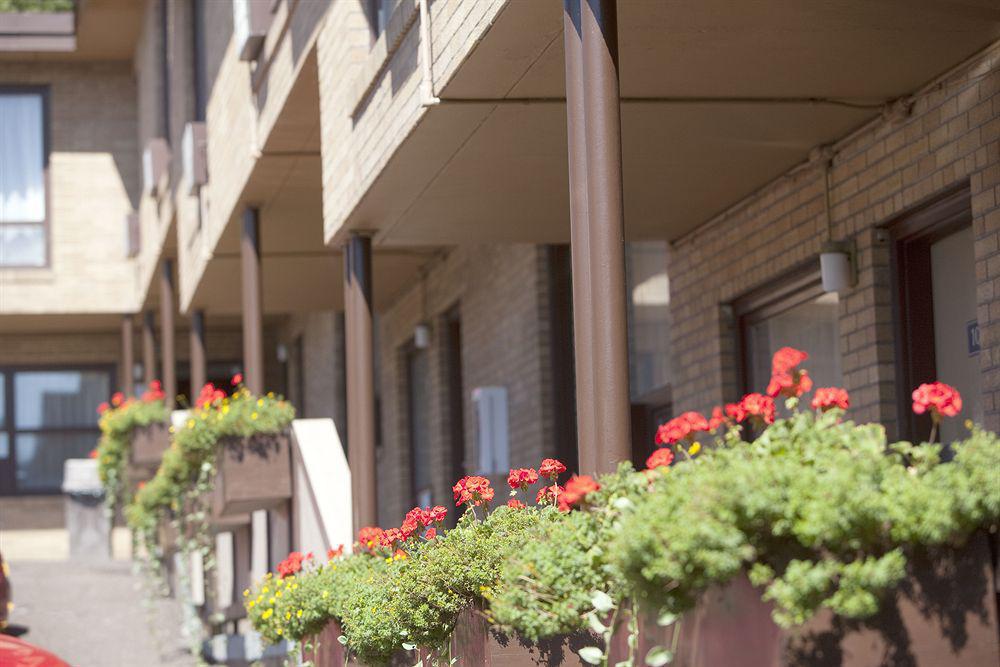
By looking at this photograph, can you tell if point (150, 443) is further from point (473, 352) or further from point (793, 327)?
point (793, 327)

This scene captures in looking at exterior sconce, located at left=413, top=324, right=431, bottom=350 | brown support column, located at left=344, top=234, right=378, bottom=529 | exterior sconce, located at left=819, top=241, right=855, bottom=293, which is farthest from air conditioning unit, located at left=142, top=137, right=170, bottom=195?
exterior sconce, located at left=819, top=241, right=855, bottom=293

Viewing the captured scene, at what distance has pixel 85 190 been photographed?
23.9 metres

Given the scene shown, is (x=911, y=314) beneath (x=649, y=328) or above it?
beneath

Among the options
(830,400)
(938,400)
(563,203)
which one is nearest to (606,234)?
(830,400)

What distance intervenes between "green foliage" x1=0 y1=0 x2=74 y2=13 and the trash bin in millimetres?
6302

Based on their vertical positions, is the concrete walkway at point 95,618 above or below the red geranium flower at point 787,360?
below

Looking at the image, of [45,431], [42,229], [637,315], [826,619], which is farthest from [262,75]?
[45,431]

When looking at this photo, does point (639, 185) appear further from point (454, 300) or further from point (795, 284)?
point (454, 300)

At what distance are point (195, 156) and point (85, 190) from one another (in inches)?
355

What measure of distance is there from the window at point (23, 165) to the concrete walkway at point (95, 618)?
607 cm

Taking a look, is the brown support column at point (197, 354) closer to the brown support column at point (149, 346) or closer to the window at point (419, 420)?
the window at point (419, 420)

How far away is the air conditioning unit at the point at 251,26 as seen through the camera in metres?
12.1

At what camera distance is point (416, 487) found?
17109mm

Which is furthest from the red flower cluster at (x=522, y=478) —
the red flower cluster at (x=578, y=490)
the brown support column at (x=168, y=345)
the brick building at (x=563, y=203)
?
the brown support column at (x=168, y=345)
